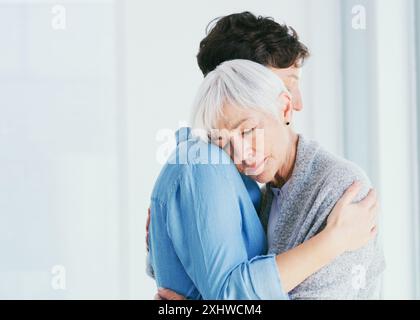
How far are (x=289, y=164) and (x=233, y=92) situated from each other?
0.62 ft

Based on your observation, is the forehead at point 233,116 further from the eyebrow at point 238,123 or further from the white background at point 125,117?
the white background at point 125,117

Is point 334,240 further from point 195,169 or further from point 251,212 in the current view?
point 195,169

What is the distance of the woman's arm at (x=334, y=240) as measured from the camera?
0.92 metres

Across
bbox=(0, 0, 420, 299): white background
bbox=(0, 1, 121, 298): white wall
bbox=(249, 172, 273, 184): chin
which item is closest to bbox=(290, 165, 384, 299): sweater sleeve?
bbox=(249, 172, 273, 184): chin

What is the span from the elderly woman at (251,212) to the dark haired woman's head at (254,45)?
0.16 meters

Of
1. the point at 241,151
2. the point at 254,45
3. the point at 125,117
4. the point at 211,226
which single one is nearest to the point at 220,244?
the point at 211,226

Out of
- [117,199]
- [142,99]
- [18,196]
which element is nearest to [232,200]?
[142,99]

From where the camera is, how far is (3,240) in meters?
1.58

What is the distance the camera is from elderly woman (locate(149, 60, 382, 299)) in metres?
0.92

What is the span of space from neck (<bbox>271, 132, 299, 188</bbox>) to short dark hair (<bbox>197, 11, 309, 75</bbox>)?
6.8 inches

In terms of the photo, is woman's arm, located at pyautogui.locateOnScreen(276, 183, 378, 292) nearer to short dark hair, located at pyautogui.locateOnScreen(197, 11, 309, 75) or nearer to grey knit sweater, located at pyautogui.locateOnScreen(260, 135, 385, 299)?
grey knit sweater, located at pyautogui.locateOnScreen(260, 135, 385, 299)

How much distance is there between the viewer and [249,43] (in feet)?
3.76

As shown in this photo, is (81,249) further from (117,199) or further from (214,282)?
(214,282)

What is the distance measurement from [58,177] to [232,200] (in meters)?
0.78
